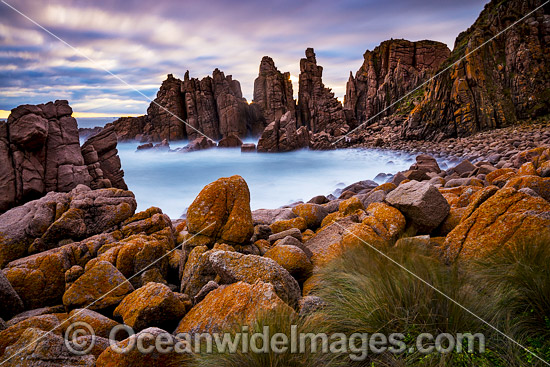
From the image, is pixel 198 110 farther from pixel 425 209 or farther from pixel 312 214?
pixel 425 209

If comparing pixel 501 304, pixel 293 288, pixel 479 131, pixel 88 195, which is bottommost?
pixel 293 288

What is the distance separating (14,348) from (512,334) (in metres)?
4.08

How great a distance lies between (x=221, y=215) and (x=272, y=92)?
73.2 metres

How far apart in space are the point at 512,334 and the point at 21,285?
20.5ft

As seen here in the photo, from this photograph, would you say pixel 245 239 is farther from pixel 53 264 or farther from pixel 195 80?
pixel 195 80

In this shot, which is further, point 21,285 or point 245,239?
point 245,239

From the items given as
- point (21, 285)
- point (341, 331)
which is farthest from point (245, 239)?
point (21, 285)

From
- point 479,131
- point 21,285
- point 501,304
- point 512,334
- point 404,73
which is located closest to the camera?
point 512,334

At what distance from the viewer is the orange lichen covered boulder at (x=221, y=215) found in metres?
5.14

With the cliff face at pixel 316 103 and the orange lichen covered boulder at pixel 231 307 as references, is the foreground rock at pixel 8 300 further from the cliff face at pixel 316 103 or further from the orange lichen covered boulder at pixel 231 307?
the cliff face at pixel 316 103

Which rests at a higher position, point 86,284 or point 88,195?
point 88,195

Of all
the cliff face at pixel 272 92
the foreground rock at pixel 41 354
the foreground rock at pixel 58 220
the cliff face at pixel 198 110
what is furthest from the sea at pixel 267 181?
the cliff face at pixel 272 92

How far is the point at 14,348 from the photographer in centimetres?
244

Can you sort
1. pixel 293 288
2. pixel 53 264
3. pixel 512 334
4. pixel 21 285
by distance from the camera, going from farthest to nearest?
pixel 53 264
pixel 21 285
pixel 293 288
pixel 512 334
